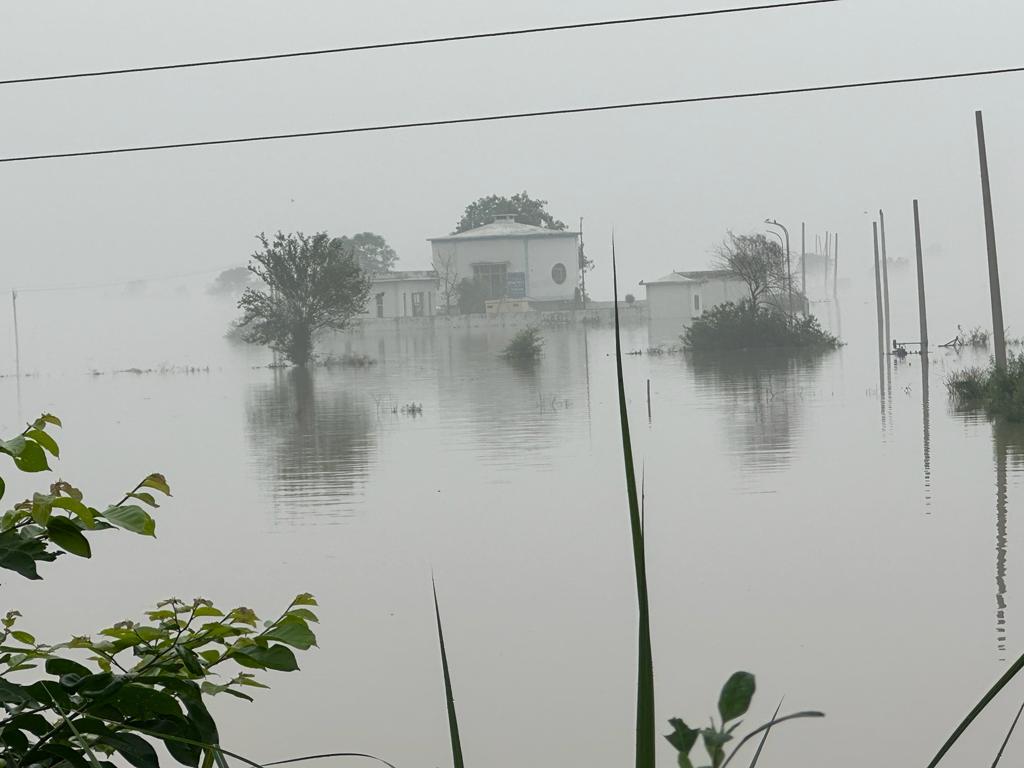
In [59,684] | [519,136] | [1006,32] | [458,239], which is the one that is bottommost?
[59,684]

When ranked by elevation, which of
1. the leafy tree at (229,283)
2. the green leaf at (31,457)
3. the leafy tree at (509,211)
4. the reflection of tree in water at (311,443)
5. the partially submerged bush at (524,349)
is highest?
the leafy tree at (509,211)

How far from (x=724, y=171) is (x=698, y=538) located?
3666cm

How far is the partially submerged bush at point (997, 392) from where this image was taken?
13.9 meters

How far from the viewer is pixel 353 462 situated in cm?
1384

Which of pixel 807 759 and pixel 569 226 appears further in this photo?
pixel 569 226

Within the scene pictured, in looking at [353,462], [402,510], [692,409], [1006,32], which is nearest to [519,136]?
[1006,32]

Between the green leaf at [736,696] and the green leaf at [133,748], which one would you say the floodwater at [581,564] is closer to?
the green leaf at [133,748]

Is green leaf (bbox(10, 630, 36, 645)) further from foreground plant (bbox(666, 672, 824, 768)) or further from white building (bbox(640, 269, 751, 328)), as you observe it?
white building (bbox(640, 269, 751, 328))

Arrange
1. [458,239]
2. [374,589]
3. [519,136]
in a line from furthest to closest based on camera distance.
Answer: [519,136]
[458,239]
[374,589]

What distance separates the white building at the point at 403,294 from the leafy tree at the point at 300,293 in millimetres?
6033

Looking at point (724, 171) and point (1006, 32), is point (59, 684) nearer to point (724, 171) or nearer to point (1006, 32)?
point (724, 171)

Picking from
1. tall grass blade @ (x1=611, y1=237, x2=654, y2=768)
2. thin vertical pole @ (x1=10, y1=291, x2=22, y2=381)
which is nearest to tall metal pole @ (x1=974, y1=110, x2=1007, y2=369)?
tall grass blade @ (x1=611, y1=237, x2=654, y2=768)

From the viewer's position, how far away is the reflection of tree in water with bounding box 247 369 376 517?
11500mm

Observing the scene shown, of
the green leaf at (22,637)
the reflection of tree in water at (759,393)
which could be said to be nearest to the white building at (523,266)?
the reflection of tree in water at (759,393)
